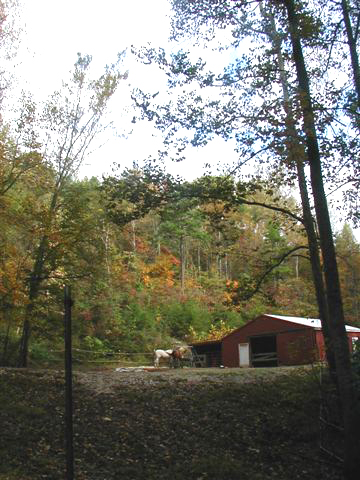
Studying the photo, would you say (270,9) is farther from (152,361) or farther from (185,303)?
(185,303)

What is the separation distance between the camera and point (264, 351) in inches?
1079

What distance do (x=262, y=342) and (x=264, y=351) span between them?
73cm

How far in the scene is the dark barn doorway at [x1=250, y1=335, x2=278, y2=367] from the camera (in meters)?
24.8

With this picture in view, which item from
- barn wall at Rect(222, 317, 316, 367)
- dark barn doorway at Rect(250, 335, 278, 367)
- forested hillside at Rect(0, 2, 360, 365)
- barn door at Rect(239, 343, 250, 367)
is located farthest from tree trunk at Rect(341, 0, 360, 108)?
barn door at Rect(239, 343, 250, 367)

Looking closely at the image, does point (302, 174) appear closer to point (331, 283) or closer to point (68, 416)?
point (331, 283)

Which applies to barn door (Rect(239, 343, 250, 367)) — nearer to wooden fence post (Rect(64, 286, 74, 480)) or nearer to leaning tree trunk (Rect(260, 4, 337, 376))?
leaning tree trunk (Rect(260, 4, 337, 376))

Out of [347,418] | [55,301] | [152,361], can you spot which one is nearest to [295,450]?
[347,418]

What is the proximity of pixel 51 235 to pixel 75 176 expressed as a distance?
4691 mm

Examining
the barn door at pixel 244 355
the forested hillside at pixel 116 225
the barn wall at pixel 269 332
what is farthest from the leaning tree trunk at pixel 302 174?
the barn door at pixel 244 355

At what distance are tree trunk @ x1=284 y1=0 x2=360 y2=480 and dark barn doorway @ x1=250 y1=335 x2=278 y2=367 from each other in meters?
16.6

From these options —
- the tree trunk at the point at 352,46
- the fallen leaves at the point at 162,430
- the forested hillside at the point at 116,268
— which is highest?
the tree trunk at the point at 352,46

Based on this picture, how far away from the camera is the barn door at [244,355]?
84.1ft

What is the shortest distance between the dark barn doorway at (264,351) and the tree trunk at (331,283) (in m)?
16.6

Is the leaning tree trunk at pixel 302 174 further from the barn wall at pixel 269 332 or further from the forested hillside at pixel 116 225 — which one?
the barn wall at pixel 269 332
